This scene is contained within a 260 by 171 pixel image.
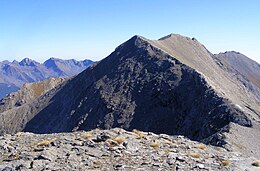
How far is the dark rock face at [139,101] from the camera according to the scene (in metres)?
60.1

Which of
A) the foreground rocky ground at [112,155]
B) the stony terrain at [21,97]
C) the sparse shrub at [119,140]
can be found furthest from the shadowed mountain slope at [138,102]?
the stony terrain at [21,97]

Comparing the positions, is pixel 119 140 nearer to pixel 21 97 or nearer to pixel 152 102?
pixel 152 102

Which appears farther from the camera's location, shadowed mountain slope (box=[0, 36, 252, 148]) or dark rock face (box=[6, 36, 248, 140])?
dark rock face (box=[6, 36, 248, 140])

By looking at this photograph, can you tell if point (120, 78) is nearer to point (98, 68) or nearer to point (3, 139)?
point (98, 68)

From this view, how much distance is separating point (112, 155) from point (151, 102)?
57122 millimetres

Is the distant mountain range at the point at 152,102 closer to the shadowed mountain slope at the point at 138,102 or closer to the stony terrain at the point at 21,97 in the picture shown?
the shadowed mountain slope at the point at 138,102

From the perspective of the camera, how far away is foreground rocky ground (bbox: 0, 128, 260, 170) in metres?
18.6

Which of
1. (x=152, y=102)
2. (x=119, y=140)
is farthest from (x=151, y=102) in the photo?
(x=119, y=140)

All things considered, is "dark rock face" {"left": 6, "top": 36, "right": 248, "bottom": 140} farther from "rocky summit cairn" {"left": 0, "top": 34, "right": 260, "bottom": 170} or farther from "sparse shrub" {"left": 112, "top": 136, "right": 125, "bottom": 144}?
"sparse shrub" {"left": 112, "top": 136, "right": 125, "bottom": 144}

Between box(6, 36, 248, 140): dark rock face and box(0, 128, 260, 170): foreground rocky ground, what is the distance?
3004 centimetres

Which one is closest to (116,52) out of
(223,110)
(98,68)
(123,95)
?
(98,68)

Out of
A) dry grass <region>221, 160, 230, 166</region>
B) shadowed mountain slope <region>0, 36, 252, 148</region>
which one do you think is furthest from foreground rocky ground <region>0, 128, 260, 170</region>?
shadowed mountain slope <region>0, 36, 252, 148</region>

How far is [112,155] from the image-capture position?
20188 mm

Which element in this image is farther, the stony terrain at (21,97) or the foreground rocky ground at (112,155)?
the stony terrain at (21,97)
